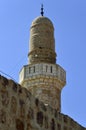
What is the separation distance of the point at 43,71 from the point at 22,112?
36.8 feet

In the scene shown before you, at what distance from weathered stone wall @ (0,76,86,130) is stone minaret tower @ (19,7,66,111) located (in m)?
9.79

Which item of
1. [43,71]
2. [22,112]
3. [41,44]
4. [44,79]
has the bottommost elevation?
[22,112]

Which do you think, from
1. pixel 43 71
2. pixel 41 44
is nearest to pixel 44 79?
pixel 43 71

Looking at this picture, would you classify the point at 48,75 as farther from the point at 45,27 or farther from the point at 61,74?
the point at 45,27

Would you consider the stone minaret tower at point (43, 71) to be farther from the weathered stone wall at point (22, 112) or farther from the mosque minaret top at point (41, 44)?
the weathered stone wall at point (22, 112)

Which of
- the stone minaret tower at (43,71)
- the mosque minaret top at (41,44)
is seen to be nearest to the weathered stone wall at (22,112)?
the stone minaret tower at (43,71)

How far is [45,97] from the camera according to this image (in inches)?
647

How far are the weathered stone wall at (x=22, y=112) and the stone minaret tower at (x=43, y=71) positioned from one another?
32.1 feet

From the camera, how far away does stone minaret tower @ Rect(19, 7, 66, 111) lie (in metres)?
16.7

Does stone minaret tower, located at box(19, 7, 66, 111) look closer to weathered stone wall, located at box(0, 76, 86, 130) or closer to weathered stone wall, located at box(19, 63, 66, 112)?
weathered stone wall, located at box(19, 63, 66, 112)

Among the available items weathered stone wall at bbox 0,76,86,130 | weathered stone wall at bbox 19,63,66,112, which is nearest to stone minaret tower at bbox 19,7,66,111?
weathered stone wall at bbox 19,63,66,112

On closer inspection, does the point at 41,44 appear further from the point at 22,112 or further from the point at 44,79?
the point at 22,112

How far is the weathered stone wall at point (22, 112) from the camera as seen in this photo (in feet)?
17.7

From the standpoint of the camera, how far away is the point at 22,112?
578 centimetres
